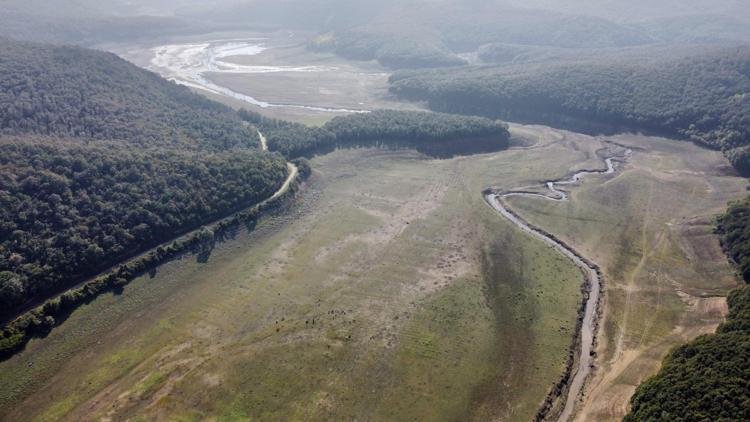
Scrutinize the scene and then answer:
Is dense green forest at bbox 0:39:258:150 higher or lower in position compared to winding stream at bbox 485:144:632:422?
higher

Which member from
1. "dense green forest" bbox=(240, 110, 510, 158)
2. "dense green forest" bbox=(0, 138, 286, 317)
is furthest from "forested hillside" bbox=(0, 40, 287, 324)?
"dense green forest" bbox=(240, 110, 510, 158)

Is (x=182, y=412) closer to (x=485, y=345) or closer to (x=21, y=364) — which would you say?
(x=21, y=364)

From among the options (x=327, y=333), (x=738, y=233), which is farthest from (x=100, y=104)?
(x=738, y=233)

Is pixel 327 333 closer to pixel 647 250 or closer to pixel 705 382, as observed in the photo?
pixel 705 382

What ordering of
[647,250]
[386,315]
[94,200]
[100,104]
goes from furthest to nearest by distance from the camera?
[100,104] < [647,250] < [94,200] < [386,315]

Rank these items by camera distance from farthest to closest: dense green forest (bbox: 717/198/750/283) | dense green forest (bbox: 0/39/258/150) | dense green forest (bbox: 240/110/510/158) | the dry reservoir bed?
dense green forest (bbox: 240/110/510/158), dense green forest (bbox: 0/39/258/150), dense green forest (bbox: 717/198/750/283), the dry reservoir bed

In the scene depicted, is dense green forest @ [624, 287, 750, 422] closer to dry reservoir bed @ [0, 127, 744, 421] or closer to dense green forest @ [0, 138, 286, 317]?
dry reservoir bed @ [0, 127, 744, 421]

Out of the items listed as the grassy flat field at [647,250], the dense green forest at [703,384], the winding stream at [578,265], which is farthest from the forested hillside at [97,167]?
the dense green forest at [703,384]
